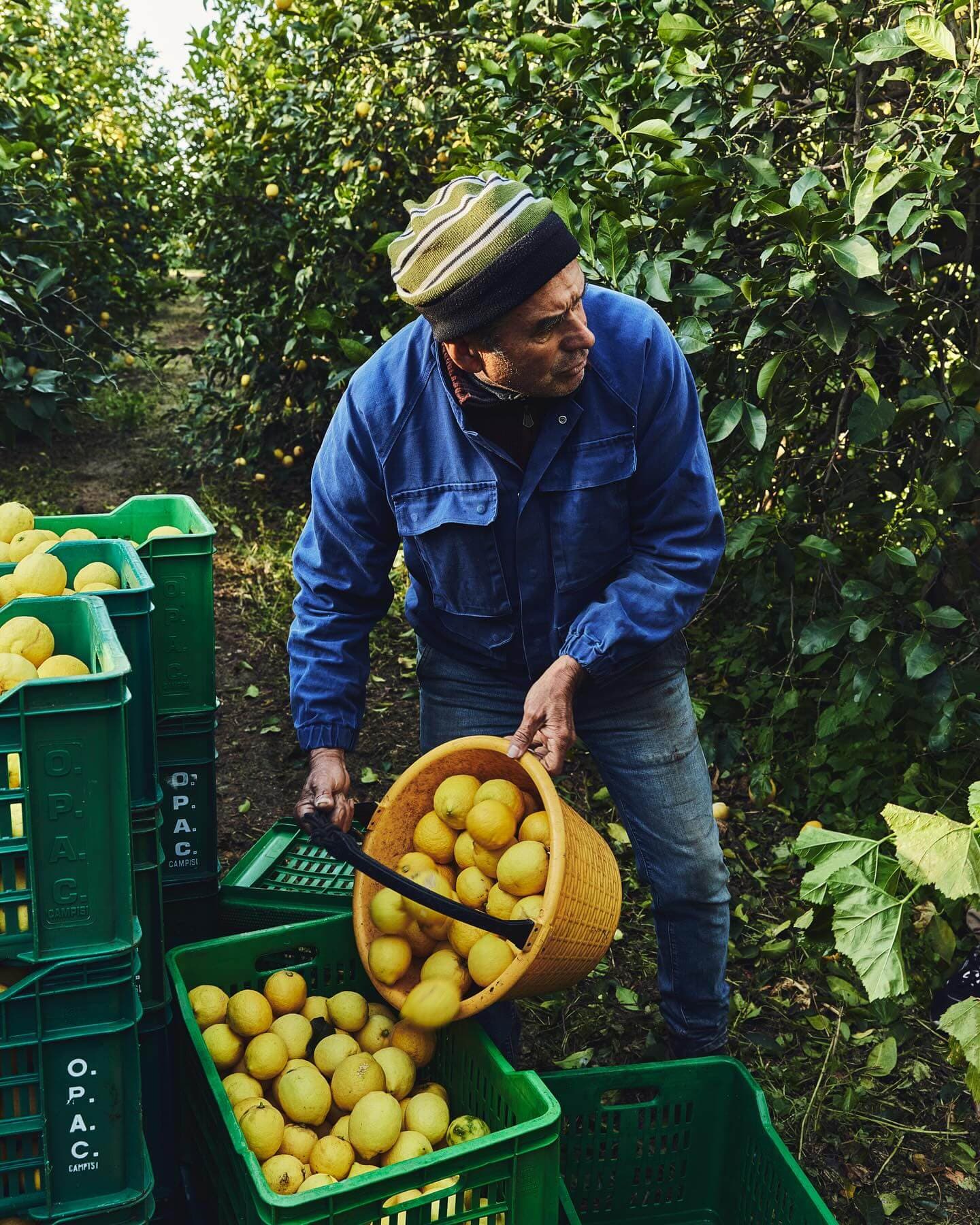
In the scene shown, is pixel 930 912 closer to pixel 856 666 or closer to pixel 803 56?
pixel 856 666

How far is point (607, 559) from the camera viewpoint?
227cm

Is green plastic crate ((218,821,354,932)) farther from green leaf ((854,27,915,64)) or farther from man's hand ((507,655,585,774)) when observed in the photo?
green leaf ((854,27,915,64))

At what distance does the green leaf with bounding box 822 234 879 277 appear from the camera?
2.49 m

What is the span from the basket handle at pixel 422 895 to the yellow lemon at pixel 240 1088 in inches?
16.8

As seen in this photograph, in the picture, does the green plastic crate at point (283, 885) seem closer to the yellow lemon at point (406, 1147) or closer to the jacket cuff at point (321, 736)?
the jacket cuff at point (321, 736)

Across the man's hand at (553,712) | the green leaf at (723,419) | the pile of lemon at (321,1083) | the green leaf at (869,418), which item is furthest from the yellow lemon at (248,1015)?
the green leaf at (869,418)

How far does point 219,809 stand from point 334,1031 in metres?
1.71

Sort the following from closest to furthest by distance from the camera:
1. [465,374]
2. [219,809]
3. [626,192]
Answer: [465,374]
[626,192]
[219,809]

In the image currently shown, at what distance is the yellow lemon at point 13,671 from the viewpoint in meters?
1.64

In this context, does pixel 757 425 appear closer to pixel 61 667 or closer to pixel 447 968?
pixel 447 968

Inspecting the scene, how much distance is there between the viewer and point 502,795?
2.13 meters

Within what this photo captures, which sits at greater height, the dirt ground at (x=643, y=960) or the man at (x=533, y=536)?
the man at (x=533, y=536)

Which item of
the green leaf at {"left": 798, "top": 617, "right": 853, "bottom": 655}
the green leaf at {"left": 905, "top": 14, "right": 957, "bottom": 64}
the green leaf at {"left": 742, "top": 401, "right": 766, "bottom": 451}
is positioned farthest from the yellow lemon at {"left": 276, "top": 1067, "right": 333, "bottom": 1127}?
the green leaf at {"left": 905, "top": 14, "right": 957, "bottom": 64}

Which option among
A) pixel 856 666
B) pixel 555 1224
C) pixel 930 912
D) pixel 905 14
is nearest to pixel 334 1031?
pixel 555 1224
